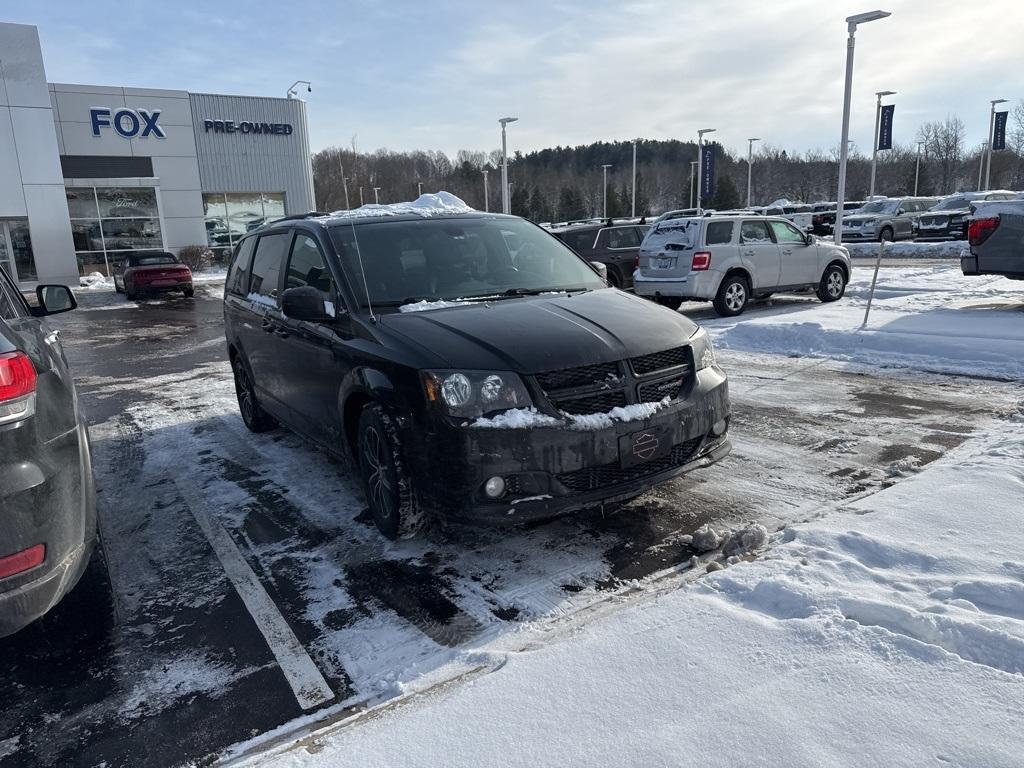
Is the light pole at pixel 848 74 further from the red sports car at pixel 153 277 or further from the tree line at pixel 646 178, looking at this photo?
the tree line at pixel 646 178

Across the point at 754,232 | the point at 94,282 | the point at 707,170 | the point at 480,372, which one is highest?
the point at 707,170

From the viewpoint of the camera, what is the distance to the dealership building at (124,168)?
25.4 meters

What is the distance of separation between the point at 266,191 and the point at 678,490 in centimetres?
3454

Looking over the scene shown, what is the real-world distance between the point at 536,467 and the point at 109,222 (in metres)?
32.9

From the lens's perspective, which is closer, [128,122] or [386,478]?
[386,478]

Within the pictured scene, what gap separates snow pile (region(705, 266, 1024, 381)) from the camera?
7.96m

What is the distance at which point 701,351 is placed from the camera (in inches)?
163

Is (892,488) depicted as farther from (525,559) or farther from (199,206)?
(199,206)

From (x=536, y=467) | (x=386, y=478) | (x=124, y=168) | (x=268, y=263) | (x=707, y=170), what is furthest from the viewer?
(x=707, y=170)

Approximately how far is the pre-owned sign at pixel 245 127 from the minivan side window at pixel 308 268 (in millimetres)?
31887

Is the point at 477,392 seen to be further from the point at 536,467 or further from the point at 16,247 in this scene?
the point at 16,247

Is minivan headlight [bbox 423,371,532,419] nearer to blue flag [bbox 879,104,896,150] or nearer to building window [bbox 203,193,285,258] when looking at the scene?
building window [bbox 203,193,285,258]

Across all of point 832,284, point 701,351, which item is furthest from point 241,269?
point 832,284

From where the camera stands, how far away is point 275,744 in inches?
96.8
